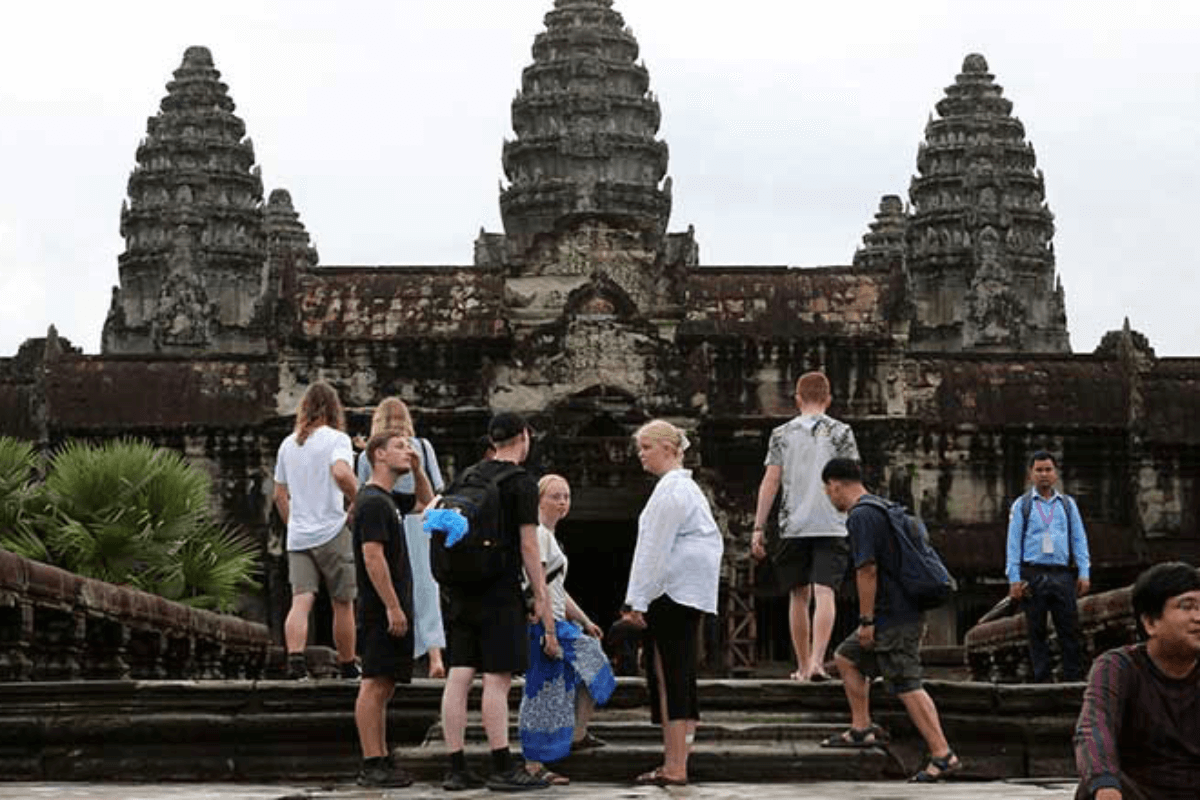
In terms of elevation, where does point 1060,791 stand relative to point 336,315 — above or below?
below

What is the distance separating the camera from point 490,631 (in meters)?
9.52

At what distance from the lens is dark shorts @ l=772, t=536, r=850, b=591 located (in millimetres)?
12320

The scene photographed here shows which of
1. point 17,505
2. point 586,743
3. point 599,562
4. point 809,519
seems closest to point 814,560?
point 809,519

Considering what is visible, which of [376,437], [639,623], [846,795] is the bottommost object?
[846,795]

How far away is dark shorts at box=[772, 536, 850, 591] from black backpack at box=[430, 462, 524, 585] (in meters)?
3.18

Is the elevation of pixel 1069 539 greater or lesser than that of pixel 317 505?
lesser

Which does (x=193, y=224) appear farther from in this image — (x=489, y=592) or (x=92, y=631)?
(x=489, y=592)

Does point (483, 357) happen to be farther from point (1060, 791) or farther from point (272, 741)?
point (1060, 791)

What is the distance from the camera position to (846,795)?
30.2ft

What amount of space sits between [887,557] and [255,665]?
1226 cm

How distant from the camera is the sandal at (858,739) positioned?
10.8m

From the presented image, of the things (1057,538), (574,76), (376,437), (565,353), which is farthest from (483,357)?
(574,76)

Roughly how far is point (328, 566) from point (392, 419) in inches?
71.9

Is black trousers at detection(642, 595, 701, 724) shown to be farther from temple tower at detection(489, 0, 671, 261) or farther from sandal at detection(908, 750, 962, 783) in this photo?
temple tower at detection(489, 0, 671, 261)
